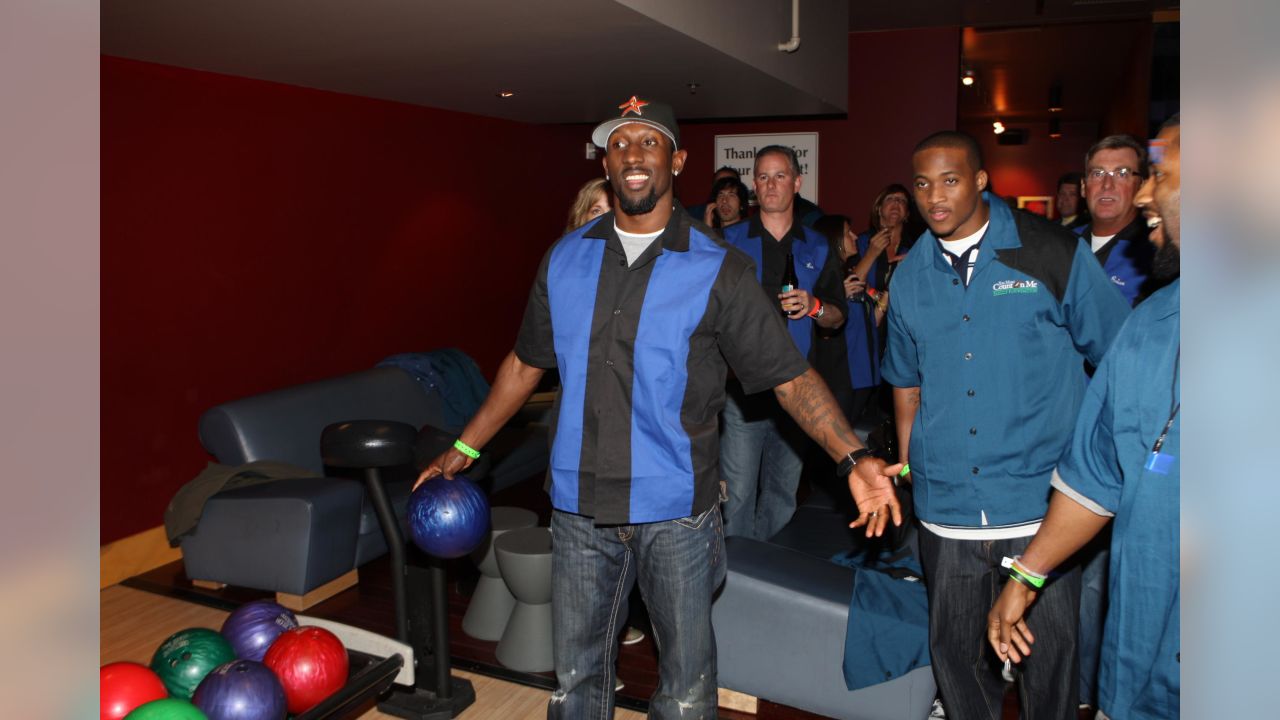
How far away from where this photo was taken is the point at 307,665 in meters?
2.98

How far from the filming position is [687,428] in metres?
2.45

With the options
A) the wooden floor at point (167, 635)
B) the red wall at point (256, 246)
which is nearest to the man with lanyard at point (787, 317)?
the wooden floor at point (167, 635)

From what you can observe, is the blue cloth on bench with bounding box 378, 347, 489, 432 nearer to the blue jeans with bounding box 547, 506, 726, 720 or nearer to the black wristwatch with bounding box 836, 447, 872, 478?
the blue jeans with bounding box 547, 506, 726, 720

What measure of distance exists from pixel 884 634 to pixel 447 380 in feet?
12.5

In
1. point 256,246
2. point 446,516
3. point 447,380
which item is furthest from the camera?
point 447,380

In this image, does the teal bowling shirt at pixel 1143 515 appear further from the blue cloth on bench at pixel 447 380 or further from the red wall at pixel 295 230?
the blue cloth on bench at pixel 447 380

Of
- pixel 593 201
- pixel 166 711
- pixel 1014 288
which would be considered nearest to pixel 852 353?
pixel 593 201

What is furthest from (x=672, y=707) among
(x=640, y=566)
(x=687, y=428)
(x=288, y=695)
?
(x=288, y=695)

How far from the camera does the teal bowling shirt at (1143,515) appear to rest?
1.59 metres

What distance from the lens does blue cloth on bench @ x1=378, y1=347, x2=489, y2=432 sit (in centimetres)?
615

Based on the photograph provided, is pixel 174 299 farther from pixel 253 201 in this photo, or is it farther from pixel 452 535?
pixel 452 535

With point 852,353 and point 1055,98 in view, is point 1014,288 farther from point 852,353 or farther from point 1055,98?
point 1055,98

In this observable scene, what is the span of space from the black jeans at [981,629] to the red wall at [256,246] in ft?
12.5

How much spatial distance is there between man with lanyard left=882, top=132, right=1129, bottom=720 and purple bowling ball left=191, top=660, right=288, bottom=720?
1.82 metres
